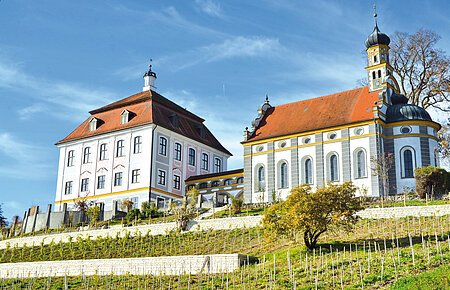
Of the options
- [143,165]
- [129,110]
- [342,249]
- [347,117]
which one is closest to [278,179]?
[347,117]

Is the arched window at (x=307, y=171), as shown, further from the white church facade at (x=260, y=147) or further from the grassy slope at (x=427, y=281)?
the grassy slope at (x=427, y=281)

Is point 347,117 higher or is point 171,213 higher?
point 347,117

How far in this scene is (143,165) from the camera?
167 feet

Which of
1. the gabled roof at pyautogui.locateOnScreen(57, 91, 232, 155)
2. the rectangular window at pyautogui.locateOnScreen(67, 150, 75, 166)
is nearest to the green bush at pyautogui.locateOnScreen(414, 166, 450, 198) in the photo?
the gabled roof at pyautogui.locateOnScreen(57, 91, 232, 155)

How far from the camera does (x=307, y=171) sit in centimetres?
4594

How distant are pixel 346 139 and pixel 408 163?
457 cm

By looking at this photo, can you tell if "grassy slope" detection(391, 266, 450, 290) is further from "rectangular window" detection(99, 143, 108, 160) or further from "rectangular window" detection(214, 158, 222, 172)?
"rectangular window" detection(214, 158, 222, 172)

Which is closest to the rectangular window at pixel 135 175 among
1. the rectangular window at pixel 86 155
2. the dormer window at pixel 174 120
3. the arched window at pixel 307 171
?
the dormer window at pixel 174 120

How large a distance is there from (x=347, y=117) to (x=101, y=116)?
2324 cm

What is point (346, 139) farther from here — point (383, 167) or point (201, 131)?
point (201, 131)

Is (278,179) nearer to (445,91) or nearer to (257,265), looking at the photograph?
(445,91)

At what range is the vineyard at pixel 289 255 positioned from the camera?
2197 cm

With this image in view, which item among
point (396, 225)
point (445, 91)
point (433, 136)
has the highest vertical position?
point (445, 91)

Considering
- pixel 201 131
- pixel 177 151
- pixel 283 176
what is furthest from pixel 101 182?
pixel 283 176
